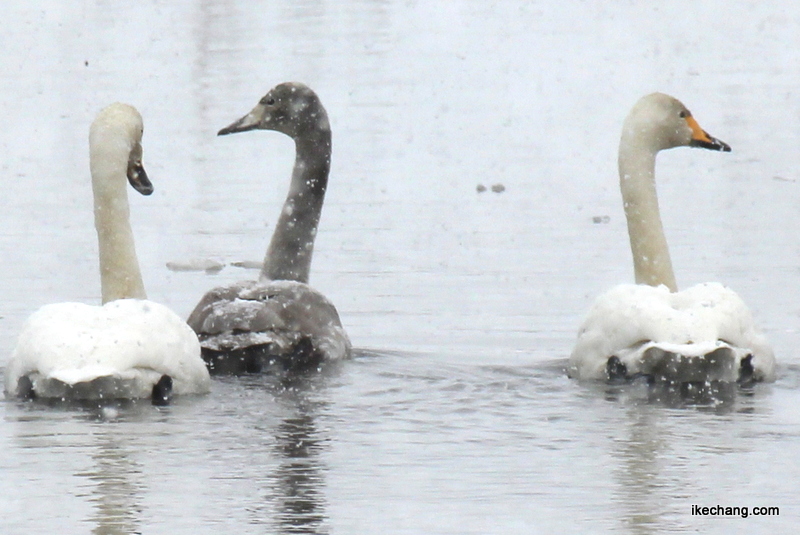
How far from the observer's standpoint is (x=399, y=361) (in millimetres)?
10148

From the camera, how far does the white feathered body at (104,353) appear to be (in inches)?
337

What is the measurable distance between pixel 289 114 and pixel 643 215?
262cm

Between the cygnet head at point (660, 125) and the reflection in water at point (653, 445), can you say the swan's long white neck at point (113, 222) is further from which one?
the cygnet head at point (660, 125)

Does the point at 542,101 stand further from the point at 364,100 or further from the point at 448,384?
the point at 448,384

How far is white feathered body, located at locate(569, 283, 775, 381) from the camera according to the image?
30.5 feet

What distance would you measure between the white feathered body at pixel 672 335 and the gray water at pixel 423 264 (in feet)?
0.63

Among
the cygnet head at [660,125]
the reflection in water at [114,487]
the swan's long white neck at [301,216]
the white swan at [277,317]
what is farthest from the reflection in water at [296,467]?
the cygnet head at [660,125]

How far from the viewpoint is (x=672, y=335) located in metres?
9.30

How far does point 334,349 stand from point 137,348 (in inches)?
70.6

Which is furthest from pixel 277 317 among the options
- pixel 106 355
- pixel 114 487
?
pixel 114 487

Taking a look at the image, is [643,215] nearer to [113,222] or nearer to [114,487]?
[113,222]

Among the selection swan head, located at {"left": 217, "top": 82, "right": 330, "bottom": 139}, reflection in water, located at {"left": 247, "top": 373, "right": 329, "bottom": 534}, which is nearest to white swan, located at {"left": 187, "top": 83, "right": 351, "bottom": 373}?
reflection in water, located at {"left": 247, "top": 373, "right": 329, "bottom": 534}

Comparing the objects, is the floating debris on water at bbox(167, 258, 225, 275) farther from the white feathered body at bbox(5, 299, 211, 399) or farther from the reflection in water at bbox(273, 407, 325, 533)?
the reflection in water at bbox(273, 407, 325, 533)

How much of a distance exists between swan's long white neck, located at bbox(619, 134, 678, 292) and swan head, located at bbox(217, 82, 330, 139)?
211 cm
